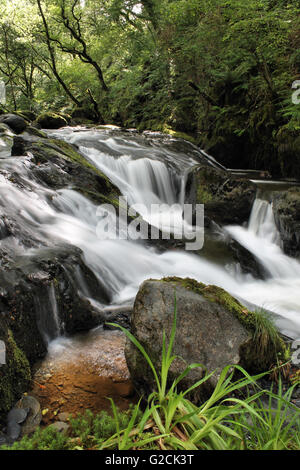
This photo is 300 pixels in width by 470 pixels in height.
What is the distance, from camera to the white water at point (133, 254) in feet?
14.9

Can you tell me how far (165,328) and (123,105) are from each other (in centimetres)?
1806

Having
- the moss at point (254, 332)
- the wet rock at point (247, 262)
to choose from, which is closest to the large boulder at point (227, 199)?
the wet rock at point (247, 262)

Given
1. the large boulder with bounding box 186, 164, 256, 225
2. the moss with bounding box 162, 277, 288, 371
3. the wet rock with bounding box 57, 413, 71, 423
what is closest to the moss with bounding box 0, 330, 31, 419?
the wet rock with bounding box 57, 413, 71, 423

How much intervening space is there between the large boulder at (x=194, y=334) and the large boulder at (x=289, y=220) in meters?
3.97

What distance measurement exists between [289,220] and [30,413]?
19.1 feet

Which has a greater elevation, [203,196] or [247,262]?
[203,196]

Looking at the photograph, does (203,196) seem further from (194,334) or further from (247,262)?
(194,334)

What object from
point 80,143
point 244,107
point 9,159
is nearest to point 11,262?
point 9,159

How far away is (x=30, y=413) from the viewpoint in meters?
2.21

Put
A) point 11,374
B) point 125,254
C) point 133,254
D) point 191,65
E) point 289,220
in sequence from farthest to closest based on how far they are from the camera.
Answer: point 191,65, point 289,220, point 133,254, point 125,254, point 11,374

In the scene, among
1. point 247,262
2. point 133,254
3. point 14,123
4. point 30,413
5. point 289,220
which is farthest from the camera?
point 14,123

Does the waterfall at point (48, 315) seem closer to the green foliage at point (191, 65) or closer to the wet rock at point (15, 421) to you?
the wet rock at point (15, 421)

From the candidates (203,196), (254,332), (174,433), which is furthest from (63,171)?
(174,433)
